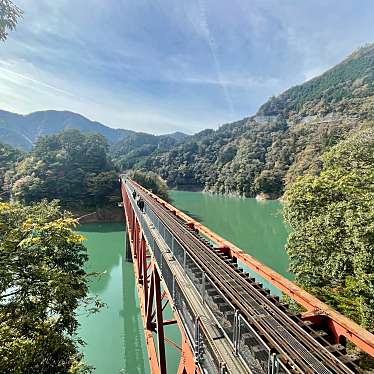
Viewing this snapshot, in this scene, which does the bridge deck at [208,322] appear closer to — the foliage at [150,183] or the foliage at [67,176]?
the foliage at [67,176]

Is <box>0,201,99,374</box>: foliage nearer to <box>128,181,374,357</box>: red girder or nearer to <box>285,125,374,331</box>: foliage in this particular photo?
<box>128,181,374,357</box>: red girder

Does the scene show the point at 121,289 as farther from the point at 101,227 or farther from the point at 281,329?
the point at 101,227

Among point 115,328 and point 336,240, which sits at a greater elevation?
point 336,240

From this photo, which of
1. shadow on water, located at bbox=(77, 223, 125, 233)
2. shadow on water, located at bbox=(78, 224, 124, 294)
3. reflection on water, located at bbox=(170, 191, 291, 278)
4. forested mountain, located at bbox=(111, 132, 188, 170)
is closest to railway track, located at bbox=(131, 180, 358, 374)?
shadow on water, located at bbox=(78, 224, 124, 294)

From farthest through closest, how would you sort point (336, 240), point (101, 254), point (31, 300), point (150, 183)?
point (150, 183)
point (101, 254)
point (336, 240)
point (31, 300)

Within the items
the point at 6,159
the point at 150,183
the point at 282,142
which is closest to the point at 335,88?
the point at 282,142

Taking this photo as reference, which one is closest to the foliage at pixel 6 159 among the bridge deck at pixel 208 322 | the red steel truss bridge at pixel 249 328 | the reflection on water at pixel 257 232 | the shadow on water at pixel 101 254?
the shadow on water at pixel 101 254
